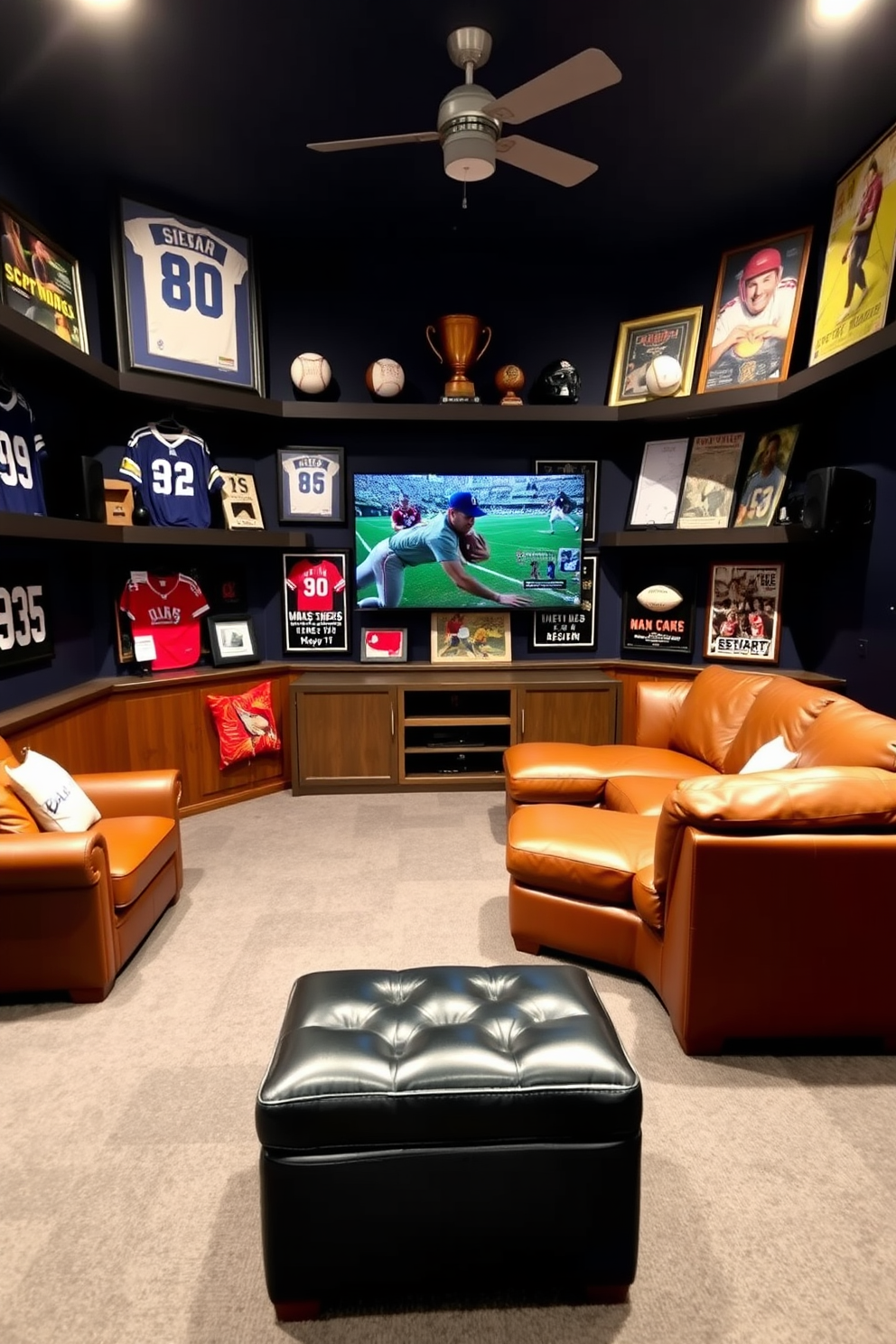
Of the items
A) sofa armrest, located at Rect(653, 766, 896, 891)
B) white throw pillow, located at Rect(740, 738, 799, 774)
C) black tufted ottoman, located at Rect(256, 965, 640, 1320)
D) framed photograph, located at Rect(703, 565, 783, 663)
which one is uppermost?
framed photograph, located at Rect(703, 565, 783, 663)

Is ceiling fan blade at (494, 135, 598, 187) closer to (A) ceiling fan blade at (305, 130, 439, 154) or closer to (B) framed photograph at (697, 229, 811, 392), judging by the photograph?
(A) ceiling fan blade at (305, 130, 439, 154)

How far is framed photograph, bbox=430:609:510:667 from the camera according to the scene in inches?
193

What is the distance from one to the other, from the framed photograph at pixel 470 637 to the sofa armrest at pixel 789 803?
2946mm

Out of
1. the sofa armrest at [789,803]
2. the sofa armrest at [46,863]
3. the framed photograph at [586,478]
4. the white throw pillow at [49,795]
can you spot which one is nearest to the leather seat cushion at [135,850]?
the white throw pillow at [49,795]

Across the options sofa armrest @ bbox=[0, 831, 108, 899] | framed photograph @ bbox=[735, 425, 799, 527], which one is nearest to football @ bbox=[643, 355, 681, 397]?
framed photograph @ bbox=[735, 425, 799, 527]

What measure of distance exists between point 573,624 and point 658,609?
1.84 ft

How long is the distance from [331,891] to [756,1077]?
181 cm

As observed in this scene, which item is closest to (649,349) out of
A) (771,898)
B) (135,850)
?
(771,898)

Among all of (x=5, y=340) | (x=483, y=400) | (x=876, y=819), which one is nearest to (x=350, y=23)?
(x=5, y=340)

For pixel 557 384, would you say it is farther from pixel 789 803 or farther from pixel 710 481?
pixel 789 803

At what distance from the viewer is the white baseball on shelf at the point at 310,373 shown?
4371 mm

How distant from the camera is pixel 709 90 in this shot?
9.48 feet

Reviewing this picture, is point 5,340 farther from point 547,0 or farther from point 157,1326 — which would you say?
point 157,1326

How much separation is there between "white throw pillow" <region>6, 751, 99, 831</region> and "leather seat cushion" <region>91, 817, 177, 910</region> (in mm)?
111
